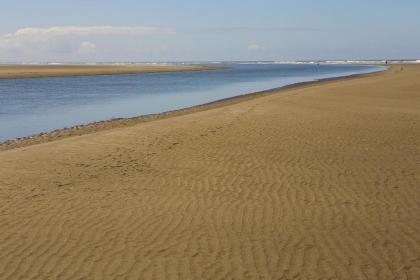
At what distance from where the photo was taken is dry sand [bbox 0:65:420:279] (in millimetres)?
5742

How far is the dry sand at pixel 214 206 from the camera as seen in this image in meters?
5.74

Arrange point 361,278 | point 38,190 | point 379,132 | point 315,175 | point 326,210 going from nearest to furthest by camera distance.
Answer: point 361,278
point 326,210
point 38,190
point 315,175
point 379,132

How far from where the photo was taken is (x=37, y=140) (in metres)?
16.2

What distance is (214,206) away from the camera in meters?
7.91

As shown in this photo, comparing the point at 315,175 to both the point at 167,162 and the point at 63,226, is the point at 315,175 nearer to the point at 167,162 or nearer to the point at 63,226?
the point at 167,162

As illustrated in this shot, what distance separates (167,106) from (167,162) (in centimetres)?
1780

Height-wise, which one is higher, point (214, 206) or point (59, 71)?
point (214, 206)

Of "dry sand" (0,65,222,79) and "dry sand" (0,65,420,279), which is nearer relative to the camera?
"dry sand" (0,65,420,279)

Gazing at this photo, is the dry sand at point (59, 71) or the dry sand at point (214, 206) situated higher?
the dry sand at point (214, 206)

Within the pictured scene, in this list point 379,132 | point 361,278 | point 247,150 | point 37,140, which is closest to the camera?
point 361,278

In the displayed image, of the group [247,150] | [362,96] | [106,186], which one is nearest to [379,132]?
[247,150]

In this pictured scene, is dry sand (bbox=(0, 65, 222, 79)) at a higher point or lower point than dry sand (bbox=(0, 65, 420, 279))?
lower

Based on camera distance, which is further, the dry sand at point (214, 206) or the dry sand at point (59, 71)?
the dry sand at point (59, 71)

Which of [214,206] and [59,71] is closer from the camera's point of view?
[214,206]
